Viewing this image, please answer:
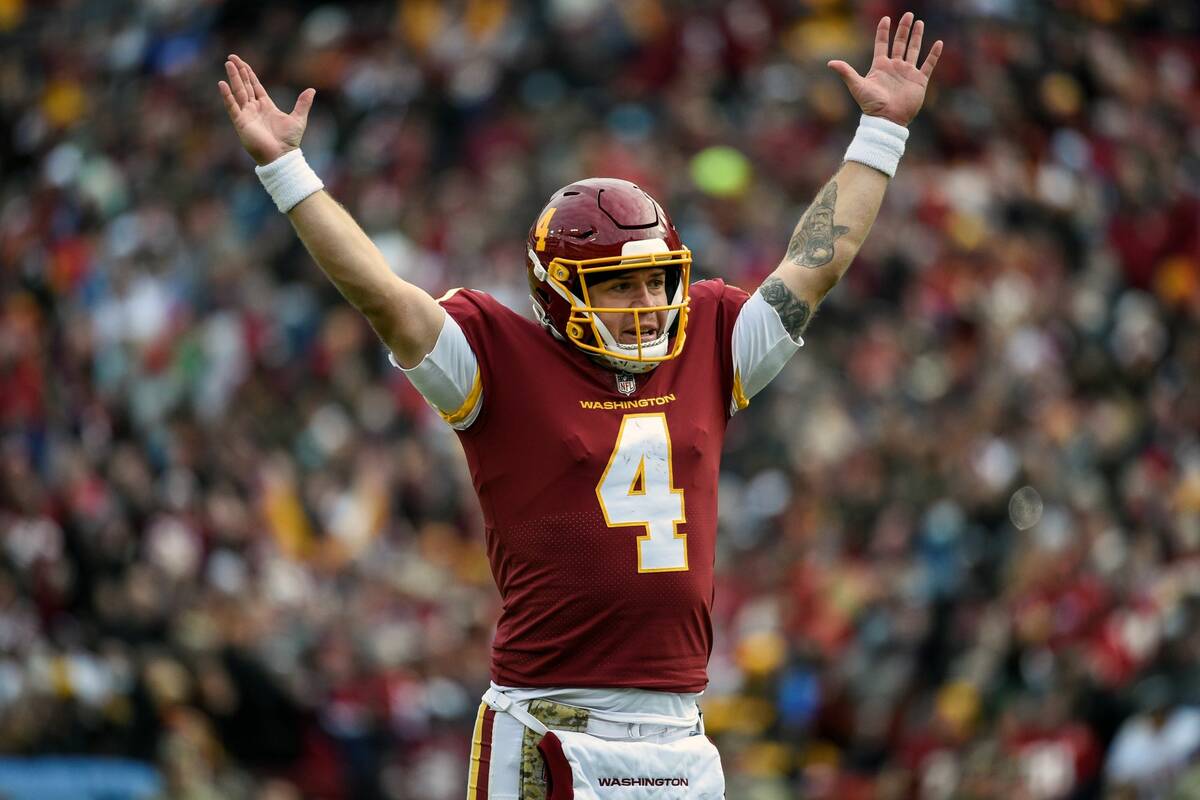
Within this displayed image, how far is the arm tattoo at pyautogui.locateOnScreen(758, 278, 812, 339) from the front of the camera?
5676mm

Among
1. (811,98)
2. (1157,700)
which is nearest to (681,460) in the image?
(1157,700)

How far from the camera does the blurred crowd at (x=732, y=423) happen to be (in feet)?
39.3

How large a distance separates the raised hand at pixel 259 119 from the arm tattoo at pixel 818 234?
1.36 m

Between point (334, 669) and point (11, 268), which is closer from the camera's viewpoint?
point (334, 669)

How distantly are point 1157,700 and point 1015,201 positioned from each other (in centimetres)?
677

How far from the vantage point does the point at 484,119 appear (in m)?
19.0

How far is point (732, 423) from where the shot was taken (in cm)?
1499

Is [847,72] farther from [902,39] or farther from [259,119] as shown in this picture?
[259,119]

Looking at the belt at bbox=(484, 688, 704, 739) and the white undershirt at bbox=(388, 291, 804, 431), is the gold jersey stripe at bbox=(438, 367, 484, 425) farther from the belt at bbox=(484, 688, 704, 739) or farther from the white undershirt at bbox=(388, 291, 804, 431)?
the belt at bbox=(484, 688, 704, 739)

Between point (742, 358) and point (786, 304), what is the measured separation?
0.19 metres

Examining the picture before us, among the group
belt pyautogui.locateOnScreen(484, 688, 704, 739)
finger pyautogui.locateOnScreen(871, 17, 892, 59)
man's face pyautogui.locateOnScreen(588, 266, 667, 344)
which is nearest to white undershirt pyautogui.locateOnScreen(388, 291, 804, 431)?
man's face pyautogui.locateOnScreen(588, 266, 667, 344)

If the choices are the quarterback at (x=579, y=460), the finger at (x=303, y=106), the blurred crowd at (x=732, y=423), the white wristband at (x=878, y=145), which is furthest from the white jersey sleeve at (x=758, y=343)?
the blurred crowd at (x=732, y=423)

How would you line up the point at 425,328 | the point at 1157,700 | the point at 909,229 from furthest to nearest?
the point at 909,229, the point at 1157,700, the point at 425,328

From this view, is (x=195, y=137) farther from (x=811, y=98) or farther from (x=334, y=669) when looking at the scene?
(x=334, y=669)
